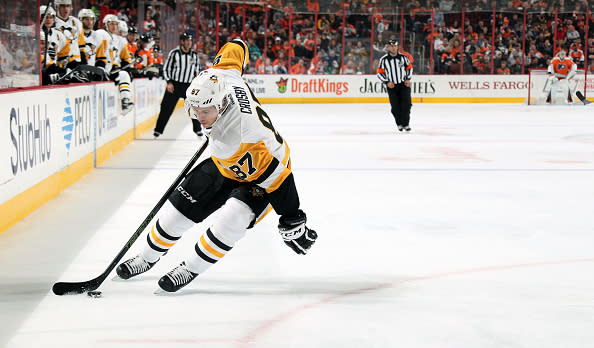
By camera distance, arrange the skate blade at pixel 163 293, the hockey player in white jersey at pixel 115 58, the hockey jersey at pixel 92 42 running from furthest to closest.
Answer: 1. the hockey player in white jersey at pixel 115 58
2. the hockey jersey at pixel 92 42
3. the skate blade at pixel 163 293

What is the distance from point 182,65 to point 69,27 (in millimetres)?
2505

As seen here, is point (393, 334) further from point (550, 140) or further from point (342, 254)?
point (550, 140)

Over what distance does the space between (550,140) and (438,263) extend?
25.8 ft

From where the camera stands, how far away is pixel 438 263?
13.3ft

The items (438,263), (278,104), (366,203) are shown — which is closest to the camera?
(438,263)

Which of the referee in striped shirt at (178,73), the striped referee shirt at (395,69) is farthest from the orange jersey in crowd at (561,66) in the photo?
the referee in striped shirt at (178,73)

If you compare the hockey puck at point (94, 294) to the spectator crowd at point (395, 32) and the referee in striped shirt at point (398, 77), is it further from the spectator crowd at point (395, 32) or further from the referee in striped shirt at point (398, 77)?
the spectator crowd at point (395, 32)

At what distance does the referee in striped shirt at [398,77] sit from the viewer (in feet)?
41.2

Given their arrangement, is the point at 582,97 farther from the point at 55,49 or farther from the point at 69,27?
the point at 55,49

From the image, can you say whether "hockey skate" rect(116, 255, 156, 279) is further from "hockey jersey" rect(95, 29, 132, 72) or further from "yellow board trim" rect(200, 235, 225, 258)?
"hockey jersey" rect(95, 29, 132, 72)

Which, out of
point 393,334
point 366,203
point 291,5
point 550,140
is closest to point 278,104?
point 291,5

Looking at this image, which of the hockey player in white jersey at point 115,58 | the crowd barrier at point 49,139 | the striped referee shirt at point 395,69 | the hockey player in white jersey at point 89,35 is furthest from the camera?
the striped referee shirt at point 395,69

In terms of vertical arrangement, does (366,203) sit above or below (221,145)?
below

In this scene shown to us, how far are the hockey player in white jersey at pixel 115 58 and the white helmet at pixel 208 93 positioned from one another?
6838mm
